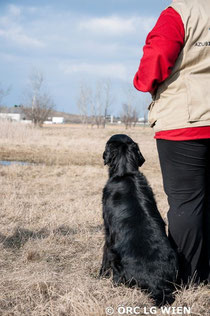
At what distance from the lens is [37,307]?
2182mm

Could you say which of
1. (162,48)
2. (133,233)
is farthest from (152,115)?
(133,233)

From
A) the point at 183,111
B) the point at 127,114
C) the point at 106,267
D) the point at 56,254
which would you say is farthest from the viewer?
the point at 127,114

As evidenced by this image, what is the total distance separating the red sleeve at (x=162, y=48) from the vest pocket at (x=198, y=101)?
20 cm

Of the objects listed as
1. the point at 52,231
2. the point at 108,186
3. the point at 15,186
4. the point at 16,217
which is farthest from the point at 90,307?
the point at 15,186

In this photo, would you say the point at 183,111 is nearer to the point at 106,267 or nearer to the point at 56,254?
the point at 106,267

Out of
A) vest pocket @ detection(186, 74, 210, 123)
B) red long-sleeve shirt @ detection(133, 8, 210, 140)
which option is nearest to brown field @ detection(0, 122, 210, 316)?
red long-sleeve shirt @ detection(133, 8, 210, 140)

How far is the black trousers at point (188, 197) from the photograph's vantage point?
7.98ft

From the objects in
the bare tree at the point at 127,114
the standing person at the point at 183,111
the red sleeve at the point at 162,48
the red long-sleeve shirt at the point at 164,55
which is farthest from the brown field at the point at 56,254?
the bare tree at the point at 127,114

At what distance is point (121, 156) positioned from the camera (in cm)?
302

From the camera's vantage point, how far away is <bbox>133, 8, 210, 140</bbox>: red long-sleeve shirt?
2.22 m

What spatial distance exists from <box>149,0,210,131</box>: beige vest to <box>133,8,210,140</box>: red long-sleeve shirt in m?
0.05

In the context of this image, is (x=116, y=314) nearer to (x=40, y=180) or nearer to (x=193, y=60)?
Answer: (x=193, y=60)

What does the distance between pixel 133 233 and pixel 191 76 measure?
1216 millimetres

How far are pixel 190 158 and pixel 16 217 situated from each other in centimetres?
280
